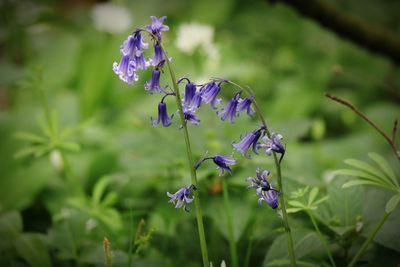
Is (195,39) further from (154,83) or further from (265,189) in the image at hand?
(265,189)

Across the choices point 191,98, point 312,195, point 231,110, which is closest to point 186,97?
point 191,98

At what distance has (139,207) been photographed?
220 cm

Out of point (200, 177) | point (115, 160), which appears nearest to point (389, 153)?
point (200, 177)

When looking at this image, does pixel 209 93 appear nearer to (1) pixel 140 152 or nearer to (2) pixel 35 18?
(1) pixel 140 152

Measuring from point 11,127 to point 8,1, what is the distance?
103cm

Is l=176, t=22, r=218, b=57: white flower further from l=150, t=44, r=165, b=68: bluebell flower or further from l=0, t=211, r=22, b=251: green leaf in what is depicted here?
l=150, t=44, r=165, b=68: bluebell flower

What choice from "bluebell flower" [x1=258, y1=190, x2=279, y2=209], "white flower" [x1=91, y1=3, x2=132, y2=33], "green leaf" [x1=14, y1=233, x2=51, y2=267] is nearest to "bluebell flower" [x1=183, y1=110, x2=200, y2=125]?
"bluebell flower" [x1=258, y1=190, x2=279, y2=209]

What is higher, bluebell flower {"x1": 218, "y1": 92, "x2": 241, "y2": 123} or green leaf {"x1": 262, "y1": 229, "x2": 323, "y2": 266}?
bluebell flower {"x1": 218, "y1": 92, "x2": 241, "y2": 123}

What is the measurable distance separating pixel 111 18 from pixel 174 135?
190 centimetres

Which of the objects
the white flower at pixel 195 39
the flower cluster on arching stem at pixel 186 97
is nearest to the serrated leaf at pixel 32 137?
the flower cluster on arching stem at pixel 186 97

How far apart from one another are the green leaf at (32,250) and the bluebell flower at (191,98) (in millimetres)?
846

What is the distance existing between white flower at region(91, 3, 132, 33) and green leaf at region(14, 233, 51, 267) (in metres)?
2.42

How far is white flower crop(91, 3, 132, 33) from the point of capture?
3609 millimetres

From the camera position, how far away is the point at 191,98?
1.13 meters
